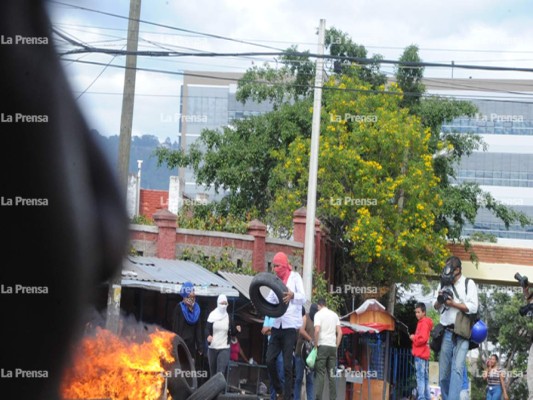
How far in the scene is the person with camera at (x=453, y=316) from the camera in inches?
340

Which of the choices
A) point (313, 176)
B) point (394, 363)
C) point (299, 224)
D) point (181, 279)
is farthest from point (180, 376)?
point (394, 363)

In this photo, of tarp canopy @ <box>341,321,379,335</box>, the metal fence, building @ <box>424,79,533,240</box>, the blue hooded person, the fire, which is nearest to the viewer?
the fire

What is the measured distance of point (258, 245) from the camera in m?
24.8

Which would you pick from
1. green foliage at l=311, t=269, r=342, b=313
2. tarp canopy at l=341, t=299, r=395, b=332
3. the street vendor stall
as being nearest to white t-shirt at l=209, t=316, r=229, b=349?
the street vendor stall

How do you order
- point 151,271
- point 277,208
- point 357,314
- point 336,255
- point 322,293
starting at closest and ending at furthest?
point 151,271
point 357,314
point 322,293
point 277,208
point 336,255

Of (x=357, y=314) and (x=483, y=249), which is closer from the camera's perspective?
(x=357, y=314)

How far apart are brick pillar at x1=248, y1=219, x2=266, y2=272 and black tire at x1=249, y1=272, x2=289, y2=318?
1416 centimetres

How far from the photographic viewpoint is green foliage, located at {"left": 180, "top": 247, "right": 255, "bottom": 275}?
22.9 meters

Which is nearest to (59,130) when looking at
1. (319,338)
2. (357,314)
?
(319,338)

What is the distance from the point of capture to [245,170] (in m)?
35.9

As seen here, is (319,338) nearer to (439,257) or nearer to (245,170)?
(439,257)

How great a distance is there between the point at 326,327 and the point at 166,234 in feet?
30.4

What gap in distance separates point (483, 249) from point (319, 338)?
30073mm

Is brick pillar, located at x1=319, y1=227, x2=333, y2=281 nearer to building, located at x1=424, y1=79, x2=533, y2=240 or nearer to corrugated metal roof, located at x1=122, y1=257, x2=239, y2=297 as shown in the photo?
corrugated metal roof, located at x1=122, y1=257, x2=239, y2=297
